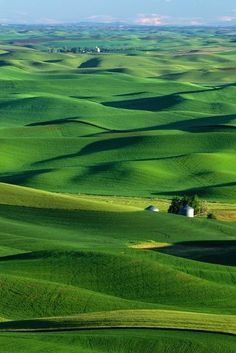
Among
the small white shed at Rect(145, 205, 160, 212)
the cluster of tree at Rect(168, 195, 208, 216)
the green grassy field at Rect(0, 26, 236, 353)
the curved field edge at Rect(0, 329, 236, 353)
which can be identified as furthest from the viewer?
the cluster of tree at Rect(168, 195, 208, 216)

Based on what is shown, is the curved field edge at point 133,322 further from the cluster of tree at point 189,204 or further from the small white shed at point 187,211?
the cluster of tree at point 189,204

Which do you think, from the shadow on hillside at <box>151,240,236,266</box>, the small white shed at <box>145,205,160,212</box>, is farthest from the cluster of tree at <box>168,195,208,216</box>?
the shadow on hillside at <box>151,240,236,266</box>

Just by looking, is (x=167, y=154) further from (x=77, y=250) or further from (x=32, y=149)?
(x=77, y=250)

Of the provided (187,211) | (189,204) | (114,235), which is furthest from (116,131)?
(114,235)

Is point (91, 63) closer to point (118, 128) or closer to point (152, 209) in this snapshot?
point (118, 128)

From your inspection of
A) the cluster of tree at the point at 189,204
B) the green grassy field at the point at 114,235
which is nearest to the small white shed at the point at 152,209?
the green grassy field at the point at 114,235

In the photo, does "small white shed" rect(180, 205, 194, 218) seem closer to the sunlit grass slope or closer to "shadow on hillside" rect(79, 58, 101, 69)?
the sunlit grass slope
